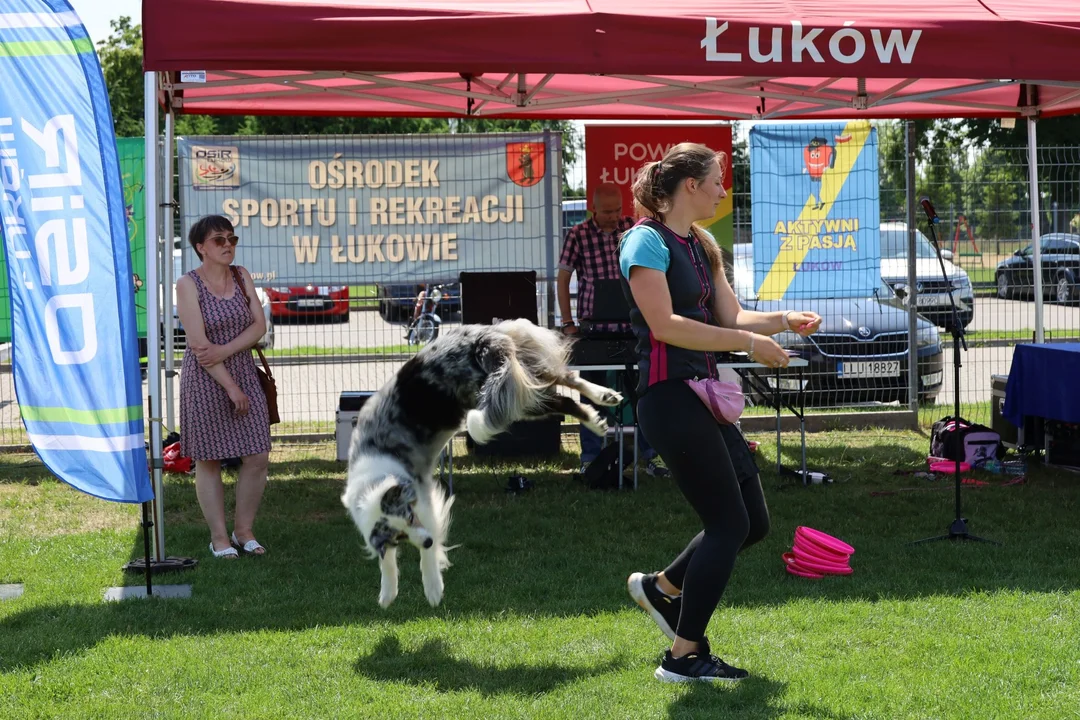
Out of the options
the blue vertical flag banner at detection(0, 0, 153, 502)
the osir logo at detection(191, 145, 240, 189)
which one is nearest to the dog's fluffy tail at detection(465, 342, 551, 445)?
the blue vertical flag banner at detection(0, 0, 153, 502)

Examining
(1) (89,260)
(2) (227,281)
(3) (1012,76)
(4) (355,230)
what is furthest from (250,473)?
(3) (1012,76)

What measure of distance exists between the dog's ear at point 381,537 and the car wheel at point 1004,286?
773 cm

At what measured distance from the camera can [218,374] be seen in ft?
18.9

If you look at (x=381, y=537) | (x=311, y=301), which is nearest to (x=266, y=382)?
(x=381, y=537)

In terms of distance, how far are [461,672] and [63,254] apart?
2.46 metres

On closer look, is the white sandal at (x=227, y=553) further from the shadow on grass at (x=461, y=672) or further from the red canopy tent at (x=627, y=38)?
the red canopy tent at (x=627, y=38)

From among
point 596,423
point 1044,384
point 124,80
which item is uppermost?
point 124,80

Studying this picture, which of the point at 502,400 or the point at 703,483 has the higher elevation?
the point at 502,400

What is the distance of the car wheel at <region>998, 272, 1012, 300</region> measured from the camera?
10.4 meters

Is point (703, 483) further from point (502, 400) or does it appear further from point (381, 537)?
point (381, 537)

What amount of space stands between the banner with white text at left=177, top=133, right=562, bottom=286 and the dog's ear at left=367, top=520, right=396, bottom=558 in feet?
16.7

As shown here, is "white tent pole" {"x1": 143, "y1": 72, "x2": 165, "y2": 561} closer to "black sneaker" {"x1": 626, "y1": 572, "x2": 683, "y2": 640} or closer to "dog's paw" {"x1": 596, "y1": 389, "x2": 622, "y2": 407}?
"dog's paw" {"x1": 596, "y1": 389, "x2": 622, "y2": 407}

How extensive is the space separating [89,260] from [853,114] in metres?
6.38

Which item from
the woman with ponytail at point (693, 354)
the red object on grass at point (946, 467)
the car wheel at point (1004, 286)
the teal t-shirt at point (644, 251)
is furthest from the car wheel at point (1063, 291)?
the teal t-shirt at point (644, 251)
